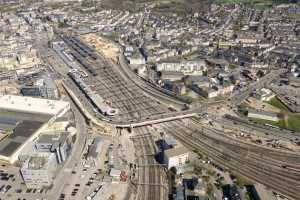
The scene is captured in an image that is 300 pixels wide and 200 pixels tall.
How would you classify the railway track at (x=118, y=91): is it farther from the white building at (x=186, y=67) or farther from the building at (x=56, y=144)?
the building at (x=56, y=144)

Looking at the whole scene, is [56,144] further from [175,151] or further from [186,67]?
[186,67]

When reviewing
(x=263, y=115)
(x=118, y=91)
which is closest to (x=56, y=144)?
(x=118, y=91)

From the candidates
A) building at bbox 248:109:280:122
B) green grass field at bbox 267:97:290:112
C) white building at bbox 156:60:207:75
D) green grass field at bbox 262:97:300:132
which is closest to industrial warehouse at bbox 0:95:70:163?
white building at bbox 156:60:207:75

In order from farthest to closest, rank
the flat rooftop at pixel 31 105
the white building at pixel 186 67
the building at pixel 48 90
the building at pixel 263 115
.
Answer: the white building at pixel 186 67
the building at pixel 48 90
the building at pixel 263 115
the flat rooftop at pixel 31 105

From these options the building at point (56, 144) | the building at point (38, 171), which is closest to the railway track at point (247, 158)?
the building at point (56, 144)

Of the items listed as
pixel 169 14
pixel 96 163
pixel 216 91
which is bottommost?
pixel 96 163

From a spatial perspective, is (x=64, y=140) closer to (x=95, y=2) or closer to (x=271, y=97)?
(x=271, y=97)

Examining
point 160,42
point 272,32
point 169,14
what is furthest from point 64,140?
point 169,14
